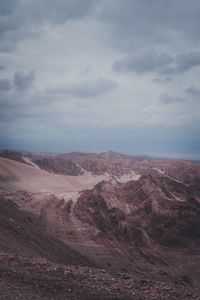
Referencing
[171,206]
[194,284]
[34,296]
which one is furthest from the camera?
[171,206]

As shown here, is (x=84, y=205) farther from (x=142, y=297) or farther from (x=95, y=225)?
Result: (x=142, y=297)

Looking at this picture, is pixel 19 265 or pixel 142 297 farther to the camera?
pixel 19 265

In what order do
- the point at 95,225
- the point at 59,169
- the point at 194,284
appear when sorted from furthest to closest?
1. the point at 59,169
2. the point at 95,225
3. the point at 194,284

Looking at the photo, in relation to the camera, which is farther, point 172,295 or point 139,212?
point 139,212

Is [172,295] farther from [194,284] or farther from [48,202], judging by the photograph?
[48,202]

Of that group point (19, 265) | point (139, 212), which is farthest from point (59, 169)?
point (19, 265)

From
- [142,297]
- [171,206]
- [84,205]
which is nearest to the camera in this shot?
[142,297]

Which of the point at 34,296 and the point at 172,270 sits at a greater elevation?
the point at 34,296

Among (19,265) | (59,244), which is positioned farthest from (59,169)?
(19,265)

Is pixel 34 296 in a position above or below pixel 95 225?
above
